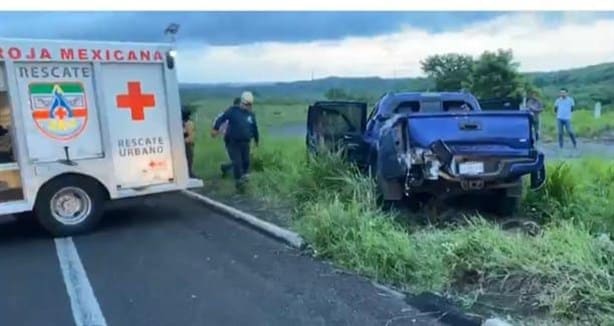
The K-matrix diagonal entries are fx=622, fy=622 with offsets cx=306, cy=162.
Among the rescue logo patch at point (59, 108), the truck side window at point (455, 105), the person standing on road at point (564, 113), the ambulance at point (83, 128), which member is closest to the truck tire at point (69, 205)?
the ambulance at point (83, 128)

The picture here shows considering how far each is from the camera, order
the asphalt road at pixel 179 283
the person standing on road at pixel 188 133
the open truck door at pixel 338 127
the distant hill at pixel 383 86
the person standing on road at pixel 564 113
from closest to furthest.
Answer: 1. the asphalt road at pixel 179 283
2. the open truck door at pixel 338 127
3. the person standing on road at pixel 188 133
4. the distant hill at pixel 383 86
5. the person standing on road at pixel 564 113

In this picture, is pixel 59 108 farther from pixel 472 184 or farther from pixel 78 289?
pixel 472 184

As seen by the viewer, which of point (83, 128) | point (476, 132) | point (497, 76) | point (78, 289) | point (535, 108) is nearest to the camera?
point (78, 289)

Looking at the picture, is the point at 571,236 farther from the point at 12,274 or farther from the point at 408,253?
the point at 12,274

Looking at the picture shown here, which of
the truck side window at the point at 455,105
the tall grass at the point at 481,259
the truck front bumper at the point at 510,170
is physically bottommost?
the tall grass at the point at 481,259

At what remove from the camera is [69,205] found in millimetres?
7770

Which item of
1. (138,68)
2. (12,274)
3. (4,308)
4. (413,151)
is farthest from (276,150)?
(4,308)

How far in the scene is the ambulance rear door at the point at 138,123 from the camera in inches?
314

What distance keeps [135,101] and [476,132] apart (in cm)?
433

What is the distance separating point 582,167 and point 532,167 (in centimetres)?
207

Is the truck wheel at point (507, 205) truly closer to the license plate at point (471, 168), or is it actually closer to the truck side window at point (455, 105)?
the license plate at point (471, 168)

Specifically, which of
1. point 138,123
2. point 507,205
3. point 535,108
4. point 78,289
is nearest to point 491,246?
point 507,205

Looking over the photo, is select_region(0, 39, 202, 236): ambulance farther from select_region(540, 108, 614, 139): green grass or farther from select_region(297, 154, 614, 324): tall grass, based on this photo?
select_region(540, 108, 614, 139): green grass

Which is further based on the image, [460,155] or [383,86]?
[383,86]
